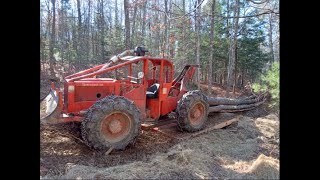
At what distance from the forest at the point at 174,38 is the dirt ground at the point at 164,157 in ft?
27.3

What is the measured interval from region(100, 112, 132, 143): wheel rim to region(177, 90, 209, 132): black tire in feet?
5.64

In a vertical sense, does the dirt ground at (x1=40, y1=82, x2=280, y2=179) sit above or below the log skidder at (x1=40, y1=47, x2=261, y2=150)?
below

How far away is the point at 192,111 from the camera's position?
23.1 ft

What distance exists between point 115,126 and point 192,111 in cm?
243

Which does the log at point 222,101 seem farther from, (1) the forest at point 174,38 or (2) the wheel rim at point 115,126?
(1) the forest at point 174,38

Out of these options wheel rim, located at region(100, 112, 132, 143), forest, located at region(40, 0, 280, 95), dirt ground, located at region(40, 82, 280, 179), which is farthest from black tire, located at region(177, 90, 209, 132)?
forest, located at region(40, 0, 280, 95)

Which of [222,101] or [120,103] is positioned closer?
[120,103]

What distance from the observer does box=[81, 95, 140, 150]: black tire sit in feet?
16.7

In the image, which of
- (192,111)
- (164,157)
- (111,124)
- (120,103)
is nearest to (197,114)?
(192,111)

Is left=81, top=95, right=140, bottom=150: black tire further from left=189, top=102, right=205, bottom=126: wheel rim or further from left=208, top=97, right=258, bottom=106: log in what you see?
left=208, top=97, right=258, bottom=106: log

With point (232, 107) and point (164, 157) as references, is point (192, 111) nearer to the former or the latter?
point (164, 157)
